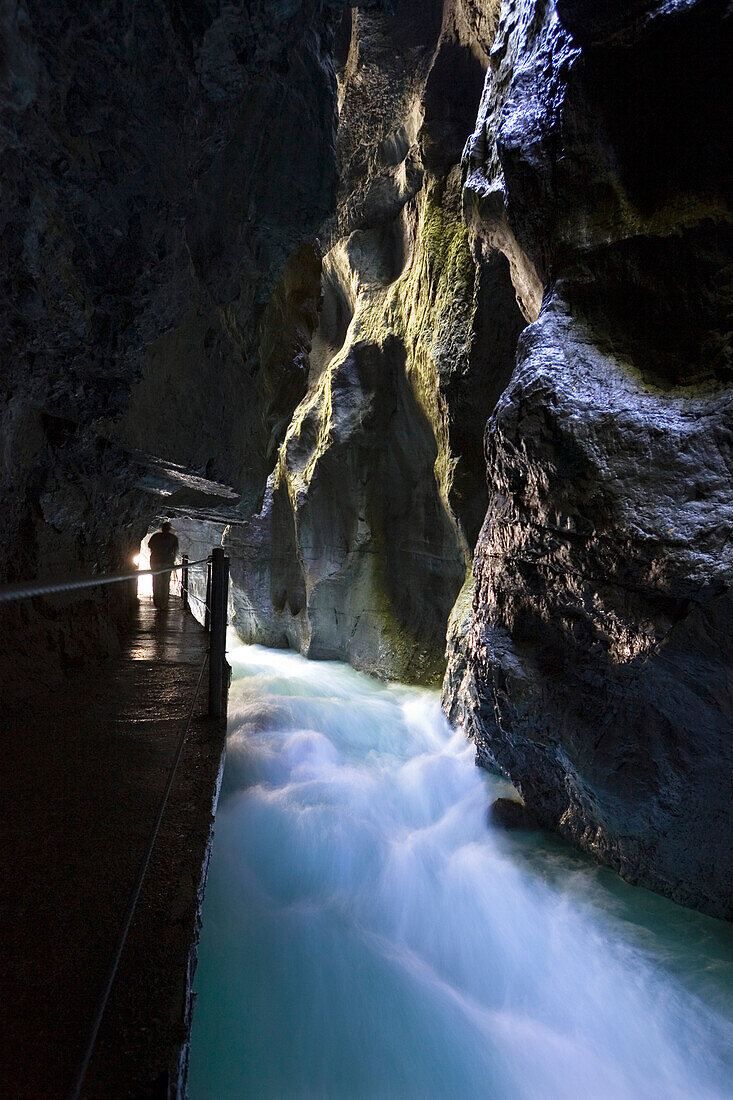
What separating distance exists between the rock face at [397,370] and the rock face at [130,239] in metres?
4.11

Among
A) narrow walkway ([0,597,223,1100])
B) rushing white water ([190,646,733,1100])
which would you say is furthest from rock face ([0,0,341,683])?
rushing white water ([190,646,733,1100])

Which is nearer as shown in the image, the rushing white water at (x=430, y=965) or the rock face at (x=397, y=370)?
the rushing white water at (x=430, y=965)

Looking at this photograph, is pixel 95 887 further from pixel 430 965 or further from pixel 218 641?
pixel 430 965

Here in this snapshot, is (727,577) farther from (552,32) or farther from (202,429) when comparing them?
(552,32)

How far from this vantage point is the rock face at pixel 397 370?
9.06m

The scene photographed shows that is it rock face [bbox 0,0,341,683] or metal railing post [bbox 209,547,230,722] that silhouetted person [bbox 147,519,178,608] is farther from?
metal railing post [bbox 209,547,230,722]

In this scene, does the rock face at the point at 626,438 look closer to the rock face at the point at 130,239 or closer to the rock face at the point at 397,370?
the rock face at the point at 130,239

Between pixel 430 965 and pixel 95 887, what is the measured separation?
12.2ft

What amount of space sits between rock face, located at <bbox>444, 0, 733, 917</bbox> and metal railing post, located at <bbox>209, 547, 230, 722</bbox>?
9.22 ft

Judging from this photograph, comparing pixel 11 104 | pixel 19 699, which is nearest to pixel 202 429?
pixel 19 699

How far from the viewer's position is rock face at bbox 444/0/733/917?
13.0ft

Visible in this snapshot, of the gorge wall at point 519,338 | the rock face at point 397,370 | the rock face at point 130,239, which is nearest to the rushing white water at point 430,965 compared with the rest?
the gorge wall at point 519,338

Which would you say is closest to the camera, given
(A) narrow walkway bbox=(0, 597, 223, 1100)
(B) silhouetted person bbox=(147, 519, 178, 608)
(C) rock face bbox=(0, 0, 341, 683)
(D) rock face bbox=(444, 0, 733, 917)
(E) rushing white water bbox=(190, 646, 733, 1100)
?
(A) narrow walkway bbox=(0, 597, 223, 1100)

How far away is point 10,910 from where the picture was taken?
172cm
